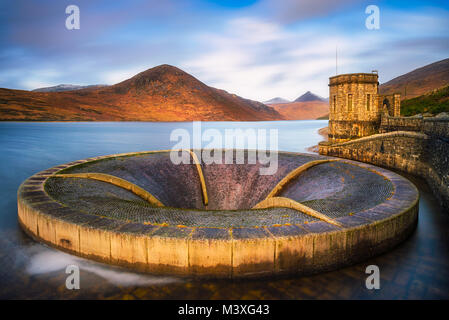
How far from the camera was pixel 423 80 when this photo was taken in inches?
4129

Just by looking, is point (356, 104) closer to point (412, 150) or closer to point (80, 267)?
point (412, 150)

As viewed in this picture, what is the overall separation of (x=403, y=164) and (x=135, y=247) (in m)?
18.1

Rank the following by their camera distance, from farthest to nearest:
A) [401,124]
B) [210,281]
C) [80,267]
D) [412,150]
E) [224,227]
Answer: [401,124], [412,150], [224,227], [80,267], [210,281]

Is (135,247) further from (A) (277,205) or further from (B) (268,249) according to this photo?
(A) (277,205)

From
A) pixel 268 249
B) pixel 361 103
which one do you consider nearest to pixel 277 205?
pixel 268 249

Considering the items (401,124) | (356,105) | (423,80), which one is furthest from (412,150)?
(423,80)

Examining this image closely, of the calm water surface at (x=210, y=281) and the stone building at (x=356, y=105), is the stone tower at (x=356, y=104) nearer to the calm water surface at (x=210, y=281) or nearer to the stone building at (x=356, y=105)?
the stone building at (x=356, y=105)

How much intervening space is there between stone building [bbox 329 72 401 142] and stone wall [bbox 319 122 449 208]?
1.55 metres

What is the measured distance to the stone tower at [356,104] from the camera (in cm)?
2191

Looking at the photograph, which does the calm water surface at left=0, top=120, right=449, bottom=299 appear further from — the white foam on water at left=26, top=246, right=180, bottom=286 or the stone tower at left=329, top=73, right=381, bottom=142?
the stone tower at left=329, top=73, right=381, bottom=142

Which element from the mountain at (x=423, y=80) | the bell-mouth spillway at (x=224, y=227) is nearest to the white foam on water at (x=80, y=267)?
the bell-mouth spillway at (x=224, y=227)

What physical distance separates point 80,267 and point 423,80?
135 meters

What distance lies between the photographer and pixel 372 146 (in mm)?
19656
